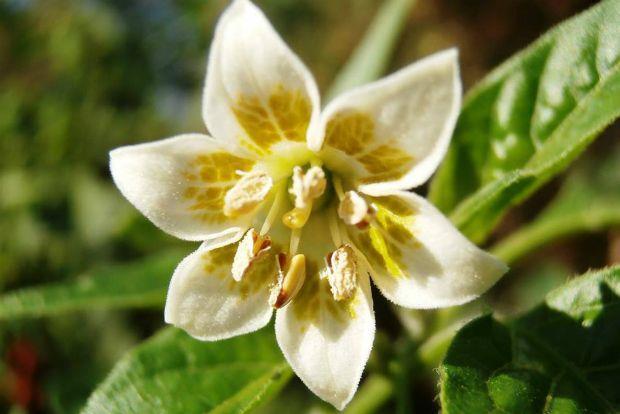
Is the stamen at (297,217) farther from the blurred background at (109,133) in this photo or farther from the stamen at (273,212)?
the blurred background at (109,133)

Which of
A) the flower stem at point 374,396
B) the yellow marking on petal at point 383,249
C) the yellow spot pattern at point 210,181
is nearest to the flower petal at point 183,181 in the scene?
the yellow spot pattern at point 210,181

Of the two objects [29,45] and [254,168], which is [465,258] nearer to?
[254,168]

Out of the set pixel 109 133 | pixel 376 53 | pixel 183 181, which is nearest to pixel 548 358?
pixel 183 181

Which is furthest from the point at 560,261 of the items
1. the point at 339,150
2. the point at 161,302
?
the point at 339,150

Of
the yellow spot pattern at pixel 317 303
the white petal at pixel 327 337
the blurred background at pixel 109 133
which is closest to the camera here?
the white petal at pixel 327 337

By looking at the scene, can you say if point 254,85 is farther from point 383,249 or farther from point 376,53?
point 376,53

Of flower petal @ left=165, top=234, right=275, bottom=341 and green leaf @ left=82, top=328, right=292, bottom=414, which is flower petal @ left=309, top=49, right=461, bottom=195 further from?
green leaf @ left=82, top=328, right=292, bottom=414

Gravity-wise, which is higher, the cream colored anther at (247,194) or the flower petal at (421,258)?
the flower petal at (421,258)
